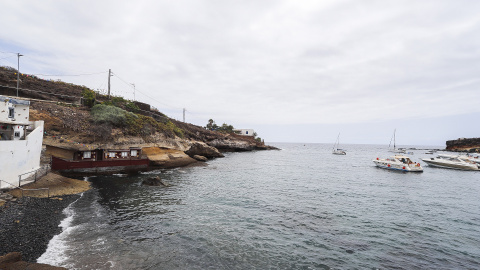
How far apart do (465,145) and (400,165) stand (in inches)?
5696

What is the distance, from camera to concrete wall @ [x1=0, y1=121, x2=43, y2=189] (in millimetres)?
17422

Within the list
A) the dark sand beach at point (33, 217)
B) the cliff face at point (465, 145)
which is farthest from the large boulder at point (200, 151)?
the cliff face at point (465, 145)

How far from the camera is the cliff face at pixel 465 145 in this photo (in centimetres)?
12949

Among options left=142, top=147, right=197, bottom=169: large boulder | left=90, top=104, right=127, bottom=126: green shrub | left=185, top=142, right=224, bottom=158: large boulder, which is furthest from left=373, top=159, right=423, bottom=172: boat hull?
left=90, top=104, right=127, bottom=126: green shrub

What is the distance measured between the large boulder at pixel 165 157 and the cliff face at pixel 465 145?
539ft

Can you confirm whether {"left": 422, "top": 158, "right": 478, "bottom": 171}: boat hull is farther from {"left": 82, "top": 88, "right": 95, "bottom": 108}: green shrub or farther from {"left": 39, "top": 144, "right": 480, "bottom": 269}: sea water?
{"left": 82, "top": 88, "right": 95, "bottom": 108}: green shrub

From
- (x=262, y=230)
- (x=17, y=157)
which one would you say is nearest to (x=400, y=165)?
(x=262, y=230)

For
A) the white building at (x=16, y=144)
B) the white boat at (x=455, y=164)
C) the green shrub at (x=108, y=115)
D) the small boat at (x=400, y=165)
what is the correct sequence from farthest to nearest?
1. the white boat at (x=455, y=164)
2. the small boat at (x=400, y=165)
3. the green shrub at (x=108, y=115)
4. the white building at (x=16, y=144)

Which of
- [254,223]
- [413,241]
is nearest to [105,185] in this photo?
[254,223]

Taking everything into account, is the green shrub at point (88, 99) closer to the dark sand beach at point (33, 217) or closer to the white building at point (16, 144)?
the white building at point (16, 144)

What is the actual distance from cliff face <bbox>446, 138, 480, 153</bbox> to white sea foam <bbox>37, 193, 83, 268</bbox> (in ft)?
591

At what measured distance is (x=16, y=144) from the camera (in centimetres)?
1891

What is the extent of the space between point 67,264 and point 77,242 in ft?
8.14

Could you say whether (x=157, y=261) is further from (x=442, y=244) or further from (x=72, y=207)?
(x=442, y=244)
